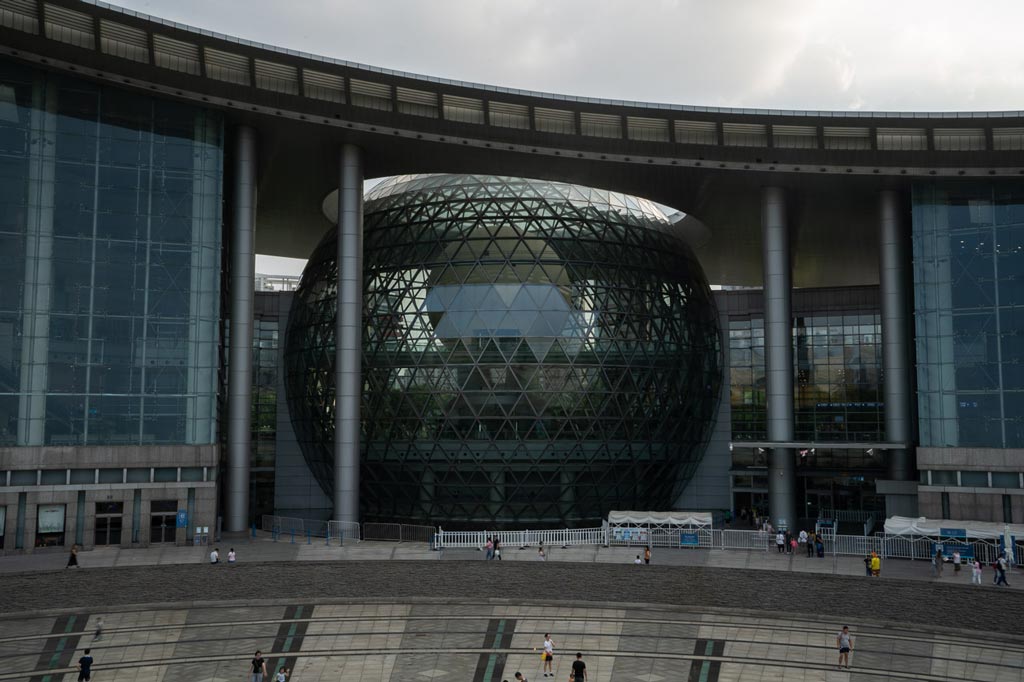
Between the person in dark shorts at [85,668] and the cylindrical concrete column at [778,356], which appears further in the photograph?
the cylindrical concrete column at [778,356]

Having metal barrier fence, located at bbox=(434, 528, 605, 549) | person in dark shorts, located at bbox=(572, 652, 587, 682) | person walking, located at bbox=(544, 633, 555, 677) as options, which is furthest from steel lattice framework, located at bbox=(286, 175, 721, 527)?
person in dark shorts, located at bbox=(572, 652, 587, 682)

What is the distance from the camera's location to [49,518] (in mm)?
36062

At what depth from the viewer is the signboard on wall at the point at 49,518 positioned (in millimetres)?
35875

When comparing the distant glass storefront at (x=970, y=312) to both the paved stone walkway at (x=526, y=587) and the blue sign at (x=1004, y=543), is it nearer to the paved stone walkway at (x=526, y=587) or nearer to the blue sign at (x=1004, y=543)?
the blue sign at (x=1004, y=543)

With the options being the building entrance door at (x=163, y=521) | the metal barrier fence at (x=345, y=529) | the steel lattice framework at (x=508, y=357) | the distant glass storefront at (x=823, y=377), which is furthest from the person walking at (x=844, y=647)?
the distant glass storefront at (x=823, y=377)

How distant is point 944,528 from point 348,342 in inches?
1026

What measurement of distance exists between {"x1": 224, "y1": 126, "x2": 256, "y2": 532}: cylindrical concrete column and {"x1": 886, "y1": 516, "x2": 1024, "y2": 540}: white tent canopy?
89.9ft

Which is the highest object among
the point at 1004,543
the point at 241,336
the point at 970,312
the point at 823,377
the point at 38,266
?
the point at 38,266

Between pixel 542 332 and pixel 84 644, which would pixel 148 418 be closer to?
pixel 84 644

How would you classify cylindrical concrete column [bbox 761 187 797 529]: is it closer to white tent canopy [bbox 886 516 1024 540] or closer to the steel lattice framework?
the steel lattice framework

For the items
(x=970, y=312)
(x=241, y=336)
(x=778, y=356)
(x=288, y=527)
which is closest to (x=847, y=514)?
(x=778, y=356)

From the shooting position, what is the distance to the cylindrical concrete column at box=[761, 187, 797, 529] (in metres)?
45.0

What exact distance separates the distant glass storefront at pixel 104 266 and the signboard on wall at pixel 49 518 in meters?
2.72

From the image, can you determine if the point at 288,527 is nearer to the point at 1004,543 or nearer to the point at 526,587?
the point at 526,587
